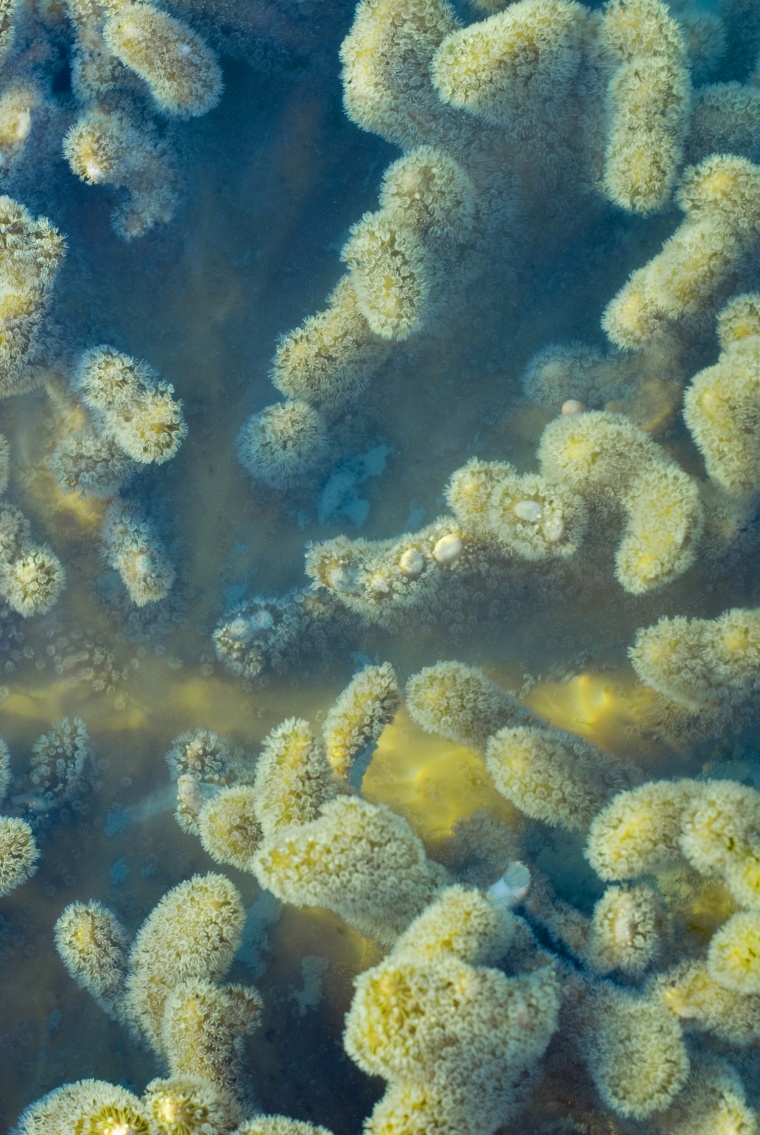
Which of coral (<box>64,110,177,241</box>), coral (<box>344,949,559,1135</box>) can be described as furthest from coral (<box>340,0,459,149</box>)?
coral (<box>344,949,559,1135</box>)

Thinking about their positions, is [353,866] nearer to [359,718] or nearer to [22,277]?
[359,718]

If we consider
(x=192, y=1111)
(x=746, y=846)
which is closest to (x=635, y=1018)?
(x=746, y=846)

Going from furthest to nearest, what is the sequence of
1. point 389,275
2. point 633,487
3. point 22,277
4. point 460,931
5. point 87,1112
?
point 22,277, point 389,275, point 633,487, point 87,1112, point 460,931

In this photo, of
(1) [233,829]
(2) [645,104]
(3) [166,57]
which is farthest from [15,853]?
(2) [645,104]

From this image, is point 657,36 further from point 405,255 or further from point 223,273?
point 223,273

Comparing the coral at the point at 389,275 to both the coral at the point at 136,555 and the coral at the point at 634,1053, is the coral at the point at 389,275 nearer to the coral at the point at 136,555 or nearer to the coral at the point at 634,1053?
the coral at the point at 136,555

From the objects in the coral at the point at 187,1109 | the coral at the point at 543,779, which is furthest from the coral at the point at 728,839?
the coral at the point at 187,1109

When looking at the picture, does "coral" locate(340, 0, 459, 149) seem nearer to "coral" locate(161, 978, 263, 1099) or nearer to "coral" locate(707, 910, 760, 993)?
"coral" locate(707, 910, 760, 993)

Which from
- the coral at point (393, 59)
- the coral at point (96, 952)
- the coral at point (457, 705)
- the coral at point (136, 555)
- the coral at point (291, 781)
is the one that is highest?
the coral at point (393, 59)
